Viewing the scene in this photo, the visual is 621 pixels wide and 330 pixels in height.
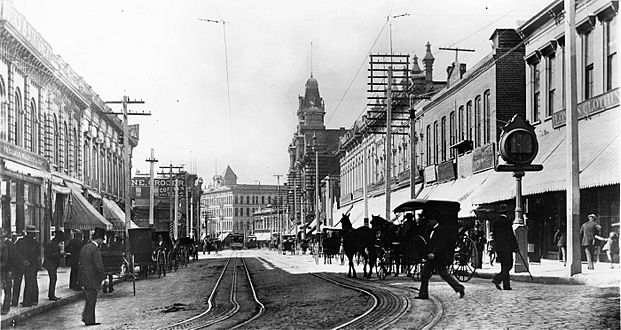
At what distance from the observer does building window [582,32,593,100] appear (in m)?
22.0

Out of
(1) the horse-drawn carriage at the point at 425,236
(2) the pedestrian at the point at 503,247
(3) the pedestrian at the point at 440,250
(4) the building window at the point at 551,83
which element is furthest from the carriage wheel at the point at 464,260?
(4) the building window at the point at 551,83

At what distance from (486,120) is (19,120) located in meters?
9.96

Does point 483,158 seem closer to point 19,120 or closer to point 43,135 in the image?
point 43,135

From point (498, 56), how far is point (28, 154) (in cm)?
1275

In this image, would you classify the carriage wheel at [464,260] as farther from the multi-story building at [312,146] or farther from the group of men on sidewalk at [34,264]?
the group of men on sidewalk at [34,264]

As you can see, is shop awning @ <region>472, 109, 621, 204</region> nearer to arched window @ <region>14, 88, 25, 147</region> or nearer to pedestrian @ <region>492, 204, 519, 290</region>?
pedestrian @ <region>492, 204, 519, 290</region>

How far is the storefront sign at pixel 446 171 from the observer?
17.8 metres

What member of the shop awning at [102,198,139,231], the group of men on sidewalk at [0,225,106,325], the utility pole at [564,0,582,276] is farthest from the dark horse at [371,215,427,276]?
the shop awning at [102,198,139,231]

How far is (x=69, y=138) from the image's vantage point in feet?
53.9

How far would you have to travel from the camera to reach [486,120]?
18.1 m

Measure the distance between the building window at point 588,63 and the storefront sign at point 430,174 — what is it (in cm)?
603

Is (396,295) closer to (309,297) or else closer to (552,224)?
(309,297)

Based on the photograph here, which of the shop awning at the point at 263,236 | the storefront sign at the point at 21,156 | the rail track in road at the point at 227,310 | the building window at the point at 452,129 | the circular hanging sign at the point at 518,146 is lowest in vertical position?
the shop awning at the point at 263,236

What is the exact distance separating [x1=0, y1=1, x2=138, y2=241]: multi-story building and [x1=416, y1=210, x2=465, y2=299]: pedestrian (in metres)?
6.87
